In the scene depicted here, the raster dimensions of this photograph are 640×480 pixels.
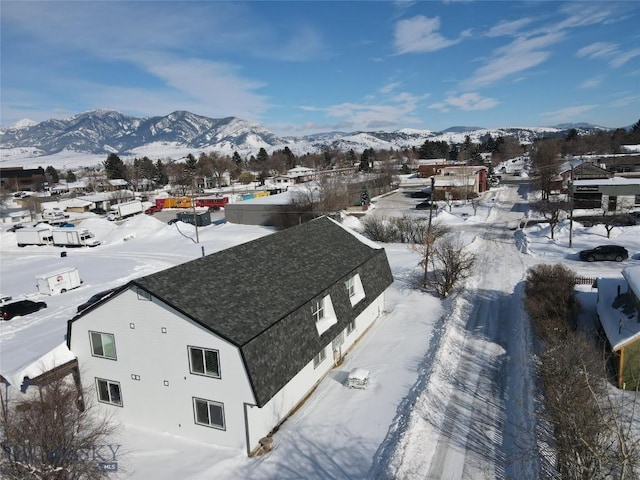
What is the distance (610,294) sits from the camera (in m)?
23.0

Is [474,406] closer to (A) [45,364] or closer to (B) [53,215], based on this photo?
(A) [45,364]

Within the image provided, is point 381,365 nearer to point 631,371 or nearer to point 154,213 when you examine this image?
point 631,371

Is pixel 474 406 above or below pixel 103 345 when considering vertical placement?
below

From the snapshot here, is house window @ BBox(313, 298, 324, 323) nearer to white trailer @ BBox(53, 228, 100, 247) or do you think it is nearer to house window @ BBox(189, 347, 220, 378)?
house window @ BBox(189, 347, 220, 378)

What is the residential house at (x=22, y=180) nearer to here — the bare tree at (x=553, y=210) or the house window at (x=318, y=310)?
the bare tree at (x=553, y=210)

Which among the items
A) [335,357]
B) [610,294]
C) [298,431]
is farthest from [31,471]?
[610,294]

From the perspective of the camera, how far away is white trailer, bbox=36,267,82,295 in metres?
36.3

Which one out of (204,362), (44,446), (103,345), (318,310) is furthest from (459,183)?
(44,446)

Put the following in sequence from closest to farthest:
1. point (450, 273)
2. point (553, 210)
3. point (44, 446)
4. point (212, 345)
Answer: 1. point (44, 446)
2. point (212, 345)
3. point (450, 273)
4. point (553, 210)

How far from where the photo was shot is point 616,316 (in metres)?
20.2

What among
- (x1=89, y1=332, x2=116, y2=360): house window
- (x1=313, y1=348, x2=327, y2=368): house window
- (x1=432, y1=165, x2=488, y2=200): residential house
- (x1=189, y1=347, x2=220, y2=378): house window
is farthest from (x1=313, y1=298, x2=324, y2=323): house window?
A: (x1=432, y1=165, x2=488, y2=200): residential house

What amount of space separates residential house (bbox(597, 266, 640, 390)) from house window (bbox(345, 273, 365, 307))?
37.5 feet

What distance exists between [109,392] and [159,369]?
3.16 meters

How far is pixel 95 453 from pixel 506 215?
57336 mm
